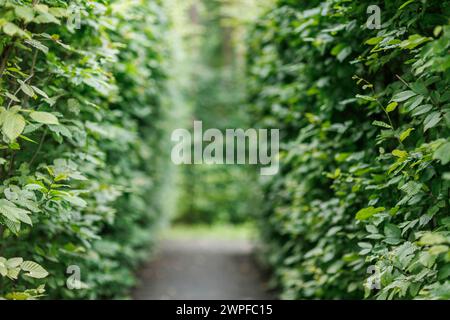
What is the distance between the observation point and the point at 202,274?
7691 mm

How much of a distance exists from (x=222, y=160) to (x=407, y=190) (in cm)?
1247

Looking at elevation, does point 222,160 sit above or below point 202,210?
above

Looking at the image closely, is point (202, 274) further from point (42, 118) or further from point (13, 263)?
point (42, 118)

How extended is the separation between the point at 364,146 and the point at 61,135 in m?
2.35

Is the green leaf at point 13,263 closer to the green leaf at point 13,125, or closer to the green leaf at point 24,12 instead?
the green leaf at point 13,125

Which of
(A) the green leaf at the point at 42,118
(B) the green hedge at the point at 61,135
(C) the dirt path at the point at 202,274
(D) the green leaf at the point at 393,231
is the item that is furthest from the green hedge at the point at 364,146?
(A) the green leaf at the point at 42,118

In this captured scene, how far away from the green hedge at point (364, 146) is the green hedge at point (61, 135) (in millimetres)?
1668

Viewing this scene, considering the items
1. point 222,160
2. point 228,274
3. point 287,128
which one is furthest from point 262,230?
point 222,160

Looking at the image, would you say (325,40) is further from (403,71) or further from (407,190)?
(407,190)

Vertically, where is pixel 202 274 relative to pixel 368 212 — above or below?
above

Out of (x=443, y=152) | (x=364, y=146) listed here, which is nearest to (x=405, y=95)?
(x=443, y=152)

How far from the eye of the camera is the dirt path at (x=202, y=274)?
6.44 metres

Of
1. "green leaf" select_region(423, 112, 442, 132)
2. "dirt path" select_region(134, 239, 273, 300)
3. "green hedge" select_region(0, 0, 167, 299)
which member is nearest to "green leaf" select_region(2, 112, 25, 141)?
"green hedge" select_region(0, 0, 167, 299)
